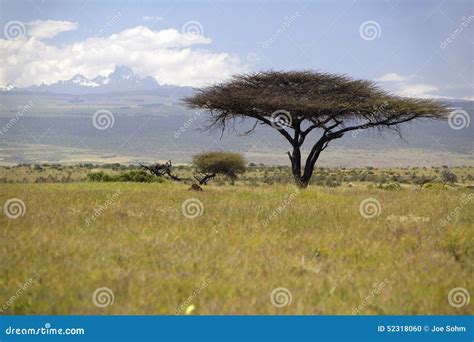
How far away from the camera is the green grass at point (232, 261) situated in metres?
6.13

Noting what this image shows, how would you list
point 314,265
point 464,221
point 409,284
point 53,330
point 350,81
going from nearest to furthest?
point 53,330 < point 409,284 < point 314,265 < point 464,221 < point 350,81

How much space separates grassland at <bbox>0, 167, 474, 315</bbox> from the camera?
20.1 ft

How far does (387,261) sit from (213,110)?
22.3 meters

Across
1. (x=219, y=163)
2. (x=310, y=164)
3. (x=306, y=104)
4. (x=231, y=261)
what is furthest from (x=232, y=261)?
(x=219, y=163)

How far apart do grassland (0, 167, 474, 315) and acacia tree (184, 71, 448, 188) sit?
15.0 metres

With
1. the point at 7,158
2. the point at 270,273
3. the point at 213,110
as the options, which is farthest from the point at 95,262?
the point at 7,158

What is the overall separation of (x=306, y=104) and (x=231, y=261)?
65.6ft

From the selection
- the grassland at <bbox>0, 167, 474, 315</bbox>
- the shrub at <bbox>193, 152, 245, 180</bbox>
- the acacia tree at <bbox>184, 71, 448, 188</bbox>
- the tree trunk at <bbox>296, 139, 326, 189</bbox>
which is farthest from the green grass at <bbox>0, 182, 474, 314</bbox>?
the shrub at <bbox>193, 152, 245, 180</bbox>

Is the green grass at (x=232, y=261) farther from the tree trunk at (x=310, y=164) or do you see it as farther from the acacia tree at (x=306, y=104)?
the acacia tree at (x=306, y=104)

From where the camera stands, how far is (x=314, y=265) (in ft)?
24.4

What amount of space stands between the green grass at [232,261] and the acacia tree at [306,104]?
592 inches

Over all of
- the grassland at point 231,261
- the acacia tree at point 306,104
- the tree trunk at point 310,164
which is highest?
the acacia tree at point 306,104

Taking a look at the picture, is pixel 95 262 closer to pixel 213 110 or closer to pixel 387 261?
pixel 387 261

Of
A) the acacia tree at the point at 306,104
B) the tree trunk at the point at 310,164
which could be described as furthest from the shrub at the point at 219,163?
the tree trunk at the point at 310,164
